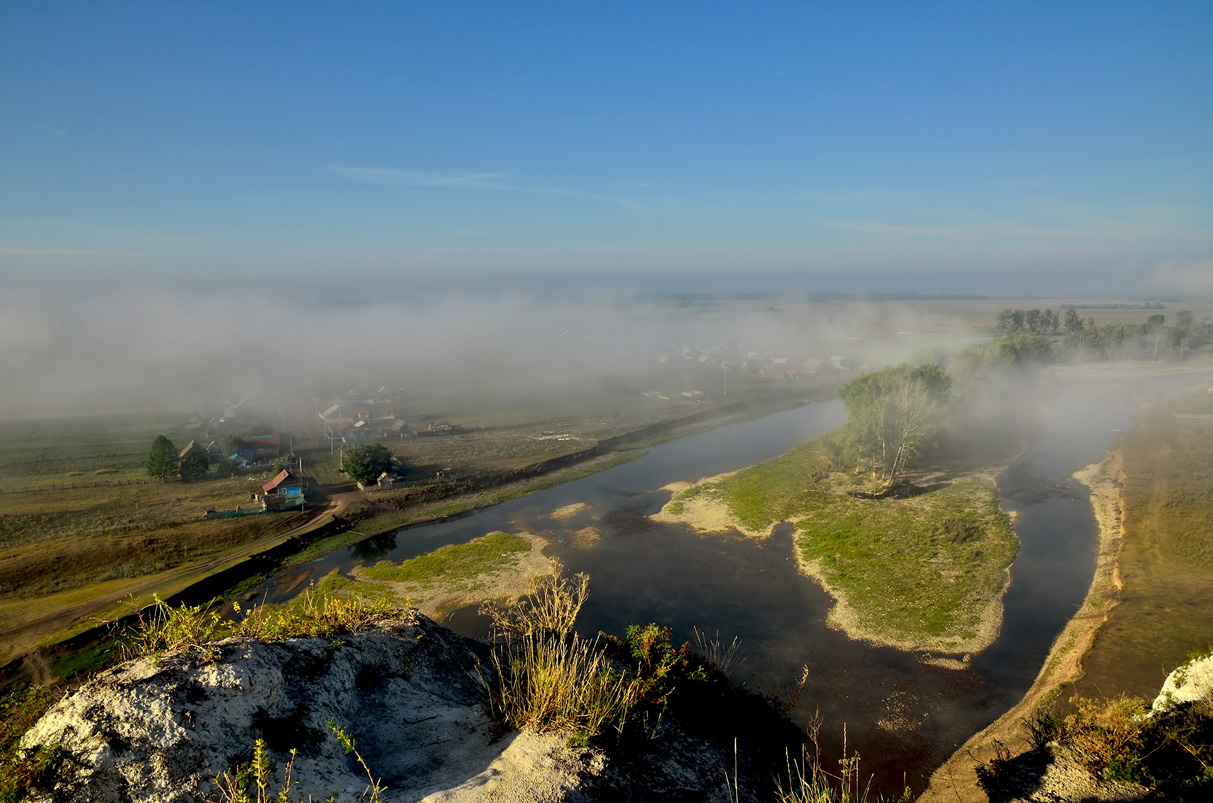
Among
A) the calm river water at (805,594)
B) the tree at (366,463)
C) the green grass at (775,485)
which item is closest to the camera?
the calm river water at (805,594)

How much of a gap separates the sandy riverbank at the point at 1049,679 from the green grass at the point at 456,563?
18.1m

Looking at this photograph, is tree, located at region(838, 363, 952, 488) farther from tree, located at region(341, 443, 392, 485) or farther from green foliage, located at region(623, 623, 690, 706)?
tree, located at region(341, 443, 392, 485)

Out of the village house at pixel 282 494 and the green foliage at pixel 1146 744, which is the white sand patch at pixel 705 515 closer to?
the green foliage at pixel 1146 744

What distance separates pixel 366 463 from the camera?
3847 cm

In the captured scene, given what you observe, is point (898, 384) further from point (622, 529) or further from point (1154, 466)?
point (622, 529)

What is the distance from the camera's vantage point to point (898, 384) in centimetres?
4003

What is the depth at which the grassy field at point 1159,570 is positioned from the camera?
58.6 feet

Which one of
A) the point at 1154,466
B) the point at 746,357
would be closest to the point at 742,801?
the point at 1154,466

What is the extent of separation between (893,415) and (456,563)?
90.7 ft

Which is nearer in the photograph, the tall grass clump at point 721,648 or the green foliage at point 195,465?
the tall grass clump at point 721,648

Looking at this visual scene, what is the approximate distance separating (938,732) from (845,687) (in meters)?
2.54

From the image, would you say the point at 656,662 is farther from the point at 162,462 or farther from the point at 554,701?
the point at 162,462

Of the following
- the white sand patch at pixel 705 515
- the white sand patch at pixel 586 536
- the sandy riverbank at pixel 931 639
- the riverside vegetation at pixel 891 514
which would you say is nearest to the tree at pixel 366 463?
the white sand patch at pixel 586 536

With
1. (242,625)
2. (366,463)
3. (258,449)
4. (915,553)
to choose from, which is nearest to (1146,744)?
(242,625)
